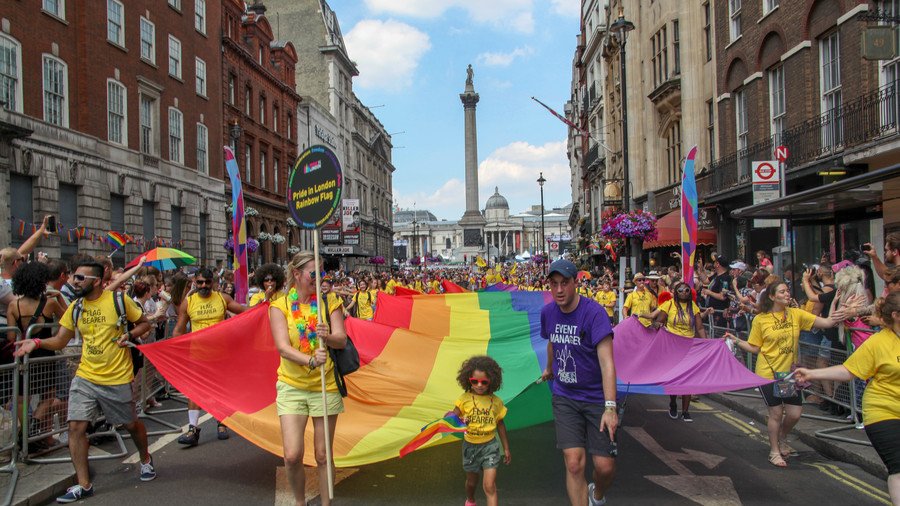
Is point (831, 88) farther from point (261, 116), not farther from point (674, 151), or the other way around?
point (261, 116)

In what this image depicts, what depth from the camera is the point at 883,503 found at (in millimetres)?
5789

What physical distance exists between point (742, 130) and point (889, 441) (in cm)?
1896

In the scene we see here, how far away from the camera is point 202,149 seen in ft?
102

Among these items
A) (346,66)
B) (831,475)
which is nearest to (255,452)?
(831,475)

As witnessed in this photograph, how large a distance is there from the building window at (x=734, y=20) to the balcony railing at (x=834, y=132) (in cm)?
362

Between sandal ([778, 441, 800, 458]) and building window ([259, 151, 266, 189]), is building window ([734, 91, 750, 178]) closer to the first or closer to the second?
sandal ([778, 441, 800, 458])

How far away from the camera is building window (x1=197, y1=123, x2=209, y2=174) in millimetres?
30703

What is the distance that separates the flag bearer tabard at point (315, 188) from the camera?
19.2ft

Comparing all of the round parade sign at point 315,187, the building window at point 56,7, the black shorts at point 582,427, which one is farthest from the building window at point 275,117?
the black shorts at point 582,427

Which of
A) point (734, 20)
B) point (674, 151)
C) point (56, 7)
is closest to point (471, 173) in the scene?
point (674, 151)

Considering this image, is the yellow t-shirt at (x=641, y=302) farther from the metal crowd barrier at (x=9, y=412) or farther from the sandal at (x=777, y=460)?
the metal crowd barrier at (x=9, y=412)

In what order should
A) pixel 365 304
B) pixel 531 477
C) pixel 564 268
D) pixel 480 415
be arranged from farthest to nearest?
pixel 365 304 < pixel 531 477 < pixel 480 415 < pixel 564 268

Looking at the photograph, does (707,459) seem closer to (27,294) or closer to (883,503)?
(883,503)

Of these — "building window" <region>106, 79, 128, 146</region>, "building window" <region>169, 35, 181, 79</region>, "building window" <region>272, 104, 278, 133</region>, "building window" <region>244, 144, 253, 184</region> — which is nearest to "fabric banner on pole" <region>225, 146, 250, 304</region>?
"building window" <region>106, 79, 128, 146</region>
